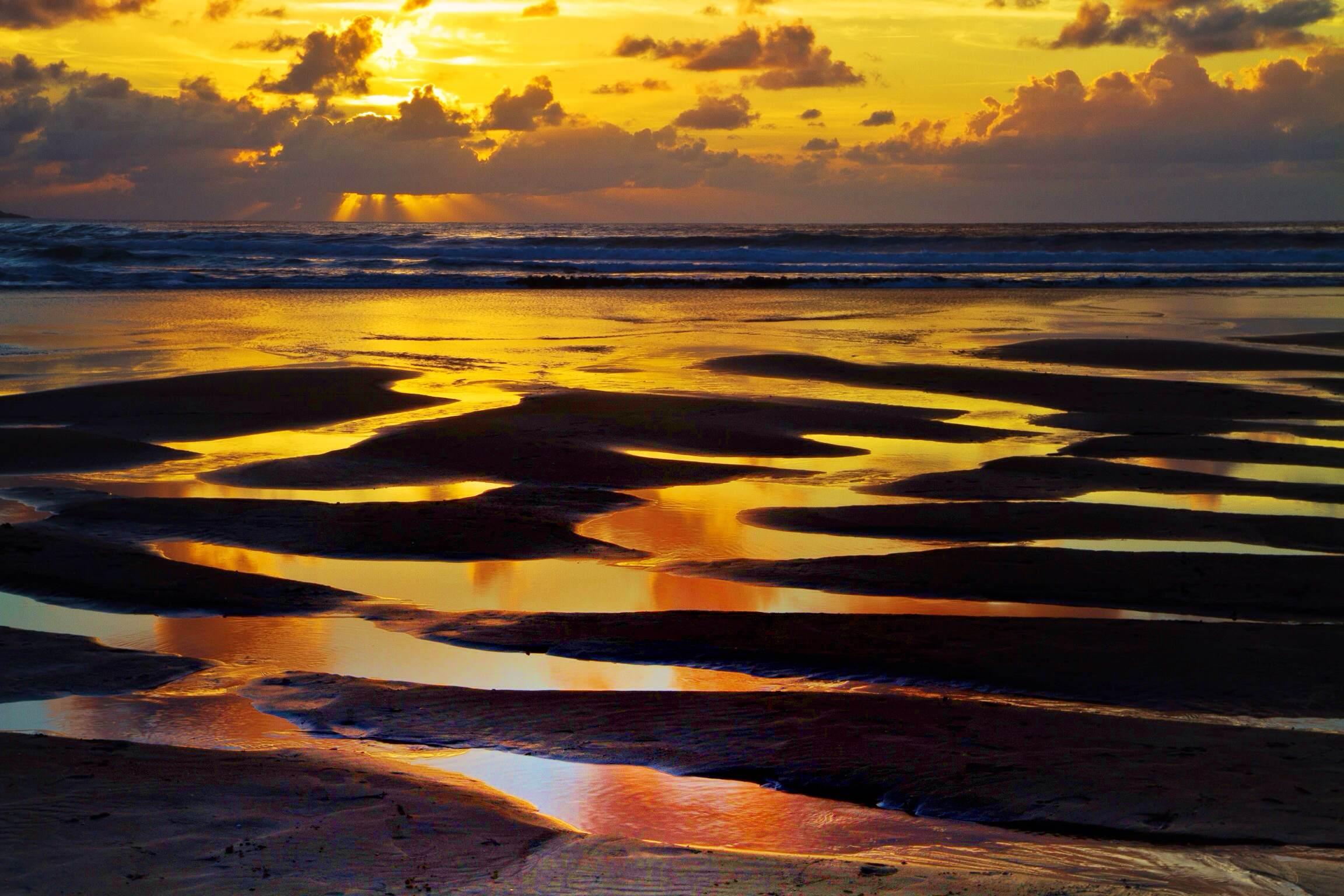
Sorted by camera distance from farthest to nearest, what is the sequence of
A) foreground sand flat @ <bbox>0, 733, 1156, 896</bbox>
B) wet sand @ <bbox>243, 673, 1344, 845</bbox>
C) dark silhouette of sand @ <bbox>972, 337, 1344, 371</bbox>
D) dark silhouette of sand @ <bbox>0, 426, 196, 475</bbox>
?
dark silhouette of sand @ <bbox>972, 337, 1344, 371</bbox> → dark silhouette of sand @ <bbox>0, 426, 196, 475</bbox> → wet sand @ <bbox>243, 673, 1344, 845</bbox> → foreground sand flat @ <bbox>0, 733, 1156, 896</bbox>

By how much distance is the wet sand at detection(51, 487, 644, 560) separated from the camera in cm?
929

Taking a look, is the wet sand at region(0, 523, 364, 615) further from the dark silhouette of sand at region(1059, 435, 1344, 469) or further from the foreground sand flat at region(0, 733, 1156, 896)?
the dark silhouette of sand at region(1059, 435, 1344, 469)

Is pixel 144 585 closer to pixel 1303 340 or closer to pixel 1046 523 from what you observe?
pixel 1046 523

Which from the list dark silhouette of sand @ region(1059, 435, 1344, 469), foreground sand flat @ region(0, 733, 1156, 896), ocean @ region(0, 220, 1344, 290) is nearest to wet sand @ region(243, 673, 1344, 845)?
foreground sand flat @ region(0, 733, 1156, 896)

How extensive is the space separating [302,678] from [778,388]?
38.7ft

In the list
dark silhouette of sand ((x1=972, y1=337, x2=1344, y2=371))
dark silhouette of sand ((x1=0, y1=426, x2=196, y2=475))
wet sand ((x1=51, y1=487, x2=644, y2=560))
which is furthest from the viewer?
dark silhouette of sand ((x1=972, y1=337, x2=1344, y2=371))

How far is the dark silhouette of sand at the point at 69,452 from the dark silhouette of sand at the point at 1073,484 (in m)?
7.27

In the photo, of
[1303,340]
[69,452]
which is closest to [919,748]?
[69,452]

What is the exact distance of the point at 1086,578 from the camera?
848 cm

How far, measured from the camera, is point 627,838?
4.73 m

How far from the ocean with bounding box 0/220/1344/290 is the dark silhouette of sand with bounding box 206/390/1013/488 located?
1023 inches

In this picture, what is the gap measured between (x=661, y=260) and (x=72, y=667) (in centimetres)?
4896

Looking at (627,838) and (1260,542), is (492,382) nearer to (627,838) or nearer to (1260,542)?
(1260,542)

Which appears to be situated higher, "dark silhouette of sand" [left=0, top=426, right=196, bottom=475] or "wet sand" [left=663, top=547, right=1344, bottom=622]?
"dark silhouette of sand" [left=0, top=426, right=196, bottom=475]
